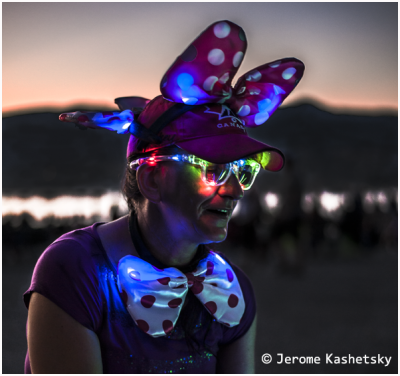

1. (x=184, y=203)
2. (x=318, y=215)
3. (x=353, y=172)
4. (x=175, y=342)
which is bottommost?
(x=353, y=172)

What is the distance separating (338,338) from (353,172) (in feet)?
42.1

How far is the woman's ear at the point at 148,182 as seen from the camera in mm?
1608

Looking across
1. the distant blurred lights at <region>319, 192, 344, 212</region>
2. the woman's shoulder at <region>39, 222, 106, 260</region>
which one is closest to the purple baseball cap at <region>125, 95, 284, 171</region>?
the woman's shoulder at <region>39, 222, 106, 260</region>

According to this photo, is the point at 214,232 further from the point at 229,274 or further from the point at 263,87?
the point at 263,87

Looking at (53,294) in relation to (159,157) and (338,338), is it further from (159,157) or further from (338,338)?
(338,338)

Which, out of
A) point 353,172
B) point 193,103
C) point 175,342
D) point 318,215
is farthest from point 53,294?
point 353,172

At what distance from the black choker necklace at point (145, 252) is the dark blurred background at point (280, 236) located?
0.26 m

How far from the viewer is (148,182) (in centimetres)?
162

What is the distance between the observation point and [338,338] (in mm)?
→ 4668

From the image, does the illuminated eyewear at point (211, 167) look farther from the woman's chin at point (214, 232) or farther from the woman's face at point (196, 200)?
the woman's chin at point (214, 232)

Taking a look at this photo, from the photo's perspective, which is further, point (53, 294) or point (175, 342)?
point (175, 342)

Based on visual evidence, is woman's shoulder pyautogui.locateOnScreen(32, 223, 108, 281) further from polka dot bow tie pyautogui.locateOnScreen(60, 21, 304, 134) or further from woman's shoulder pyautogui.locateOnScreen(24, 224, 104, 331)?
polka dot bow tie pyautogui.locateOnScreen(60, 21, 304, 134)

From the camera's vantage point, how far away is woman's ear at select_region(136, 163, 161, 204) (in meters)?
1.61

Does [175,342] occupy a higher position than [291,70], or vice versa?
[291,70]
